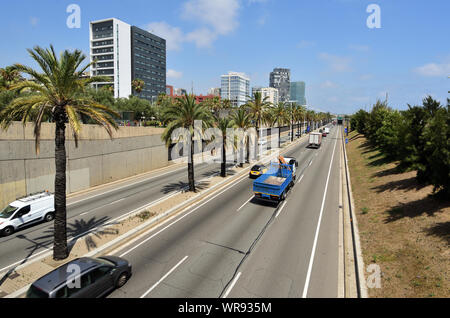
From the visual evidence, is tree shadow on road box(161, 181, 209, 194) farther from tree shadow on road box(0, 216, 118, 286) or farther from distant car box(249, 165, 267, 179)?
tree shadow on road box(0, 216, 118, 286)

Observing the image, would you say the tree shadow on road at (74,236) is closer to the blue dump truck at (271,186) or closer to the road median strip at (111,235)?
the road median strip at (111,235)

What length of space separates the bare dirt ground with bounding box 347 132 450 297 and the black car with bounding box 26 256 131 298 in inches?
426

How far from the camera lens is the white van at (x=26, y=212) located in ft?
56.2

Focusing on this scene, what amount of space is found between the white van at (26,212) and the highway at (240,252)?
27.4ft

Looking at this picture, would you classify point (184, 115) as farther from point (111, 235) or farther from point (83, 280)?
point (83, 280)

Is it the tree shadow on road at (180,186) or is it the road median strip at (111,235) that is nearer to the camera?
the road median strip at (111,235)

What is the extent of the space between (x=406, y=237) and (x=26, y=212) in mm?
23999

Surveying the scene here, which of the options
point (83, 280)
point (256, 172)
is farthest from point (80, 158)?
point (83, 280)

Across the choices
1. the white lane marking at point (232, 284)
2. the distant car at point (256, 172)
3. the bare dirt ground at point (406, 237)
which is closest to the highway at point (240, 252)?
the white lane marking at point (232, 284)

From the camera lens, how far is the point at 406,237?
47.1 feet

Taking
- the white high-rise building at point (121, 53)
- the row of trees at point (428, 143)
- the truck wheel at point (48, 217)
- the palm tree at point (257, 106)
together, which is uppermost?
the white high-rise building at point (121, 53)

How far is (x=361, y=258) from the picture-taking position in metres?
13.5

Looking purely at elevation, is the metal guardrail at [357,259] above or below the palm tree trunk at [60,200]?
below
